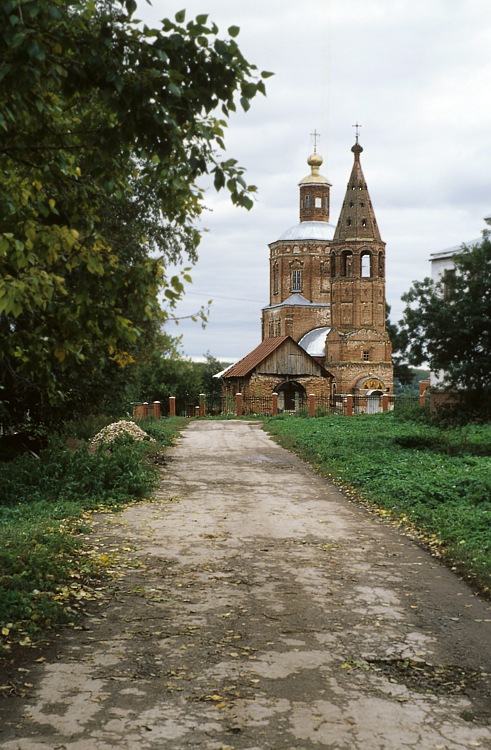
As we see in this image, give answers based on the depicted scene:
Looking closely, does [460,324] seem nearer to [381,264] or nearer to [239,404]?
[239,404]

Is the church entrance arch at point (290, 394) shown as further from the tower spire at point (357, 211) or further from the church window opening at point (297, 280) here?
the church window opening at point (297, 280)

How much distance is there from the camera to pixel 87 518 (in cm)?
1109

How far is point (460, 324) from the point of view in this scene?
22141mm

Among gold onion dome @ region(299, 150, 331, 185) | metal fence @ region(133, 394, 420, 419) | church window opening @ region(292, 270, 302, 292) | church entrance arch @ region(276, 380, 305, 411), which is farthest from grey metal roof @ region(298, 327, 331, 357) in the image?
gold onion dome @ region(299, 150, 331, 185)

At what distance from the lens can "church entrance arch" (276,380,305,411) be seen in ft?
182

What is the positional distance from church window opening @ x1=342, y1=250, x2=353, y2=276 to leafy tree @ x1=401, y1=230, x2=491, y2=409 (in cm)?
3846

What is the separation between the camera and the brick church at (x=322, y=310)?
5453 cm

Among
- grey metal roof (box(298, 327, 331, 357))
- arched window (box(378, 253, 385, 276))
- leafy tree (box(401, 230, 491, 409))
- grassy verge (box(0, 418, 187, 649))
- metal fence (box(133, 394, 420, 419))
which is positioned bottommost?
grassy verge (box(0, 418, 187, 649))

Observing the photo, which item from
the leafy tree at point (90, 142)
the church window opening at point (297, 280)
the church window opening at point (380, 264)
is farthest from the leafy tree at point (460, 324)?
the church window opening at point (297, 280)

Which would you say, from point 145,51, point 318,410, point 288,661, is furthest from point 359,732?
point 318,410

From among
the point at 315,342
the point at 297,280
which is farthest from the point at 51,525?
the point at 297,280

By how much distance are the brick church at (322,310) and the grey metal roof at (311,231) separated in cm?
9

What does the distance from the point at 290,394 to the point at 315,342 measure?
40.2ft

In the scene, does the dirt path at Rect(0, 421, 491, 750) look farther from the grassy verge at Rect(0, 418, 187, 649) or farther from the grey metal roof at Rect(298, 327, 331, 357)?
the grey metal roof at Rect(298, 327, 331, 357)
